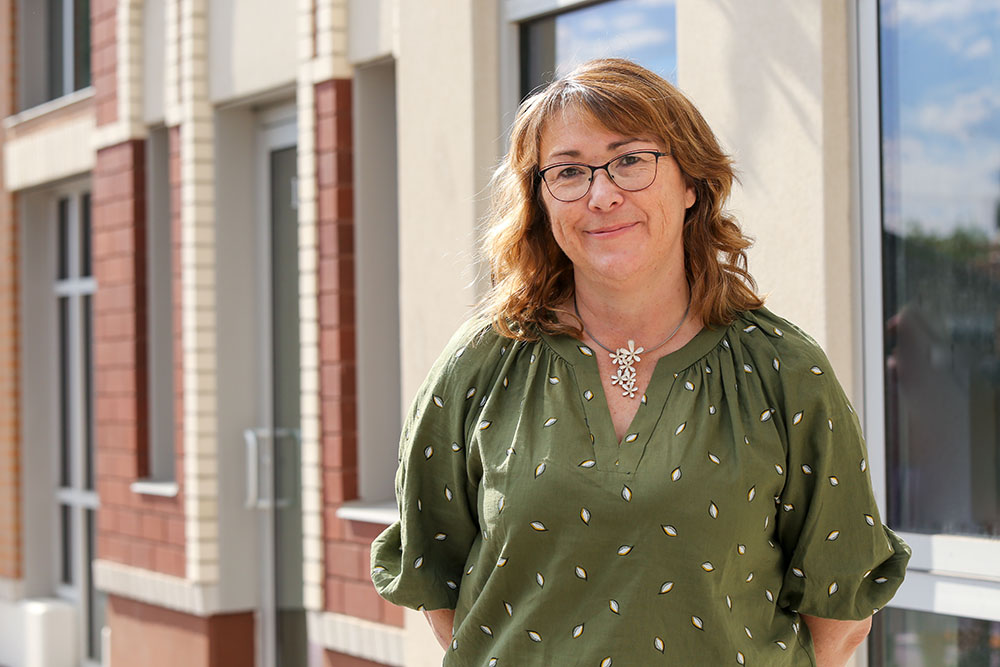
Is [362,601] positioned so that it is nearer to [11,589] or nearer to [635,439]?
[635,439]

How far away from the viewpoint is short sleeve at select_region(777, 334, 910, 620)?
85.7 inches

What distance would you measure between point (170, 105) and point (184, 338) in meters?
1.20

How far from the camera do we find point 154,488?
7.17m

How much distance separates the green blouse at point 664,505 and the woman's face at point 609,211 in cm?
16

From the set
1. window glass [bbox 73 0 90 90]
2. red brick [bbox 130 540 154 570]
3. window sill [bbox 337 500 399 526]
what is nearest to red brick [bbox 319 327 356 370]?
window sill [bbox 337 500 399 526]

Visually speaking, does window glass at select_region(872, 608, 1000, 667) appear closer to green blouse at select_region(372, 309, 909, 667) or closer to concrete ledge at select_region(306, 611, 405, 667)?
green blouse at select_region(372, 309, 909, 667)

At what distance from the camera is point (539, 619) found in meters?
2.17

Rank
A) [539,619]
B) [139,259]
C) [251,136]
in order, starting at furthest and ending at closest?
[139,259], [251,136], [539,619]

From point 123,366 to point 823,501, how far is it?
5.91m

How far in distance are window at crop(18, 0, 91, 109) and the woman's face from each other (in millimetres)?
7384

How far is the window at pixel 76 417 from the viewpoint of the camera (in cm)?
885

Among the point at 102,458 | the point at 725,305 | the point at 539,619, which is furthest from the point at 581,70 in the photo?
the point at 102,458

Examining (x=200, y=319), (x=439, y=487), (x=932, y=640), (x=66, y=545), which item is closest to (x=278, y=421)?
(x=200, y=319)

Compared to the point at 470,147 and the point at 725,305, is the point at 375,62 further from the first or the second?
the point at 725,305
